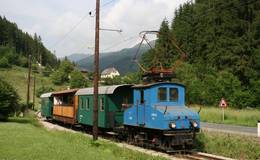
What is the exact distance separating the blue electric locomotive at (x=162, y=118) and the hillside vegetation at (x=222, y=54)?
114ft

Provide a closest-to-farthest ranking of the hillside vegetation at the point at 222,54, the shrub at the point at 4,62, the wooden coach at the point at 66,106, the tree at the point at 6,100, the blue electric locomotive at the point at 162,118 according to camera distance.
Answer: the blue electric locomotive at the point at 162,118
the wooden coach at the point at 66,106
the tree at the point at 6,100
the hillside vegetation at the point at 222,54
the shrub at the point at 4,62

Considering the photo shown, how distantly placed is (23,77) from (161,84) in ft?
432

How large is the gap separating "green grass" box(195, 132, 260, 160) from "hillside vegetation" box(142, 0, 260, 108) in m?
33.2

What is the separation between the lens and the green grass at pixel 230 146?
18.3m

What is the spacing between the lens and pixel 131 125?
21703 millimetres

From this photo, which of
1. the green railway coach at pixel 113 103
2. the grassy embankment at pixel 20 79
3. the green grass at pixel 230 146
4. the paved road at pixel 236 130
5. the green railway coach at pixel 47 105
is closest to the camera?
the green grass at pixel 230 146

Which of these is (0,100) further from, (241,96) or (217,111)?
(241,96)

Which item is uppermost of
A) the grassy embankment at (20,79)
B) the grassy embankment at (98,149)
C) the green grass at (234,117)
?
the grassy embankment at (20,79)

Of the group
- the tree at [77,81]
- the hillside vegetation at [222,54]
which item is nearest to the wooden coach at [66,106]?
the hillside vegetation at [222,54]

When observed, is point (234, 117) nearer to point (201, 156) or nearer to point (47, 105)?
point (47, 105)

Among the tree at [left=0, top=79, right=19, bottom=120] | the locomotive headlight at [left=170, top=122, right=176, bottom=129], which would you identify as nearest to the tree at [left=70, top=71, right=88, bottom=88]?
the tree at [left=0, top=79, right=19, bottom=120]

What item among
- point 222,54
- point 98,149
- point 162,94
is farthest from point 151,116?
point 222,54

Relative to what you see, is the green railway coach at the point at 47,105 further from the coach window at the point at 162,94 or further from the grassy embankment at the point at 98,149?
the coach window at the point at 162,94

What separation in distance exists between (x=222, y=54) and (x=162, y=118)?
5463cm
